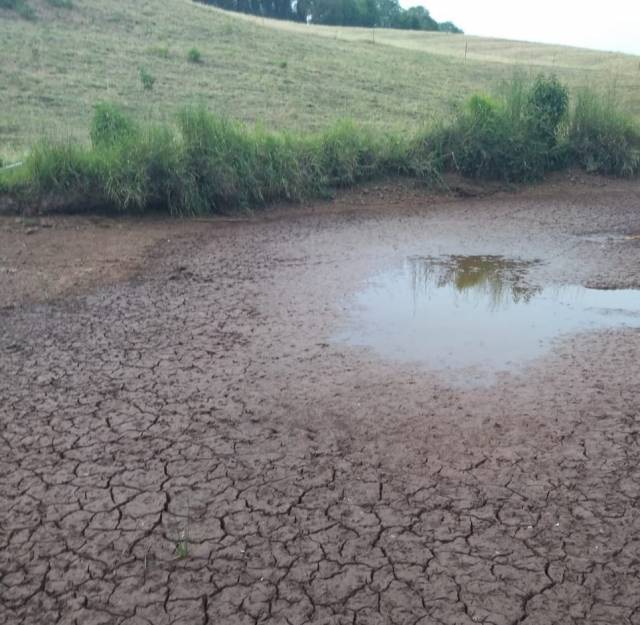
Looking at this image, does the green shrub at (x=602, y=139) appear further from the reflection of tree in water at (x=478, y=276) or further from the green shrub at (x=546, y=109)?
the reflection of tree in water at (x=478, y=276)

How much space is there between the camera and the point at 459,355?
5773 millimetres

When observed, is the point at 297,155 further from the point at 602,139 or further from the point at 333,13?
the point at 333,13

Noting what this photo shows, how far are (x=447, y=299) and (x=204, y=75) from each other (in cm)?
1450

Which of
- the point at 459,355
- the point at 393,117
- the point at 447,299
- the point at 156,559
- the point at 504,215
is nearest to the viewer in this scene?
the point at 156,559

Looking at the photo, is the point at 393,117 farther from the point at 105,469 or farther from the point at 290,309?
the point at 105,469

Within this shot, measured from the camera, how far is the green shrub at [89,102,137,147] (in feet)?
35.4

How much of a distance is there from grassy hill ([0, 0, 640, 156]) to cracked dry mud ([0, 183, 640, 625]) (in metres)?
6.62

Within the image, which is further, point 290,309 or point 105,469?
point 290,309

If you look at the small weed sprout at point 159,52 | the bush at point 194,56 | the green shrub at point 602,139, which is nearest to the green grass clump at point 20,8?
the small weed sprout at point 159,52

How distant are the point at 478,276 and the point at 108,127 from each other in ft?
20.3

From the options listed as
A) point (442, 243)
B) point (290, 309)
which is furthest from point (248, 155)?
point (290, 309)

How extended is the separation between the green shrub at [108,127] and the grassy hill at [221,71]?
0.76 meters

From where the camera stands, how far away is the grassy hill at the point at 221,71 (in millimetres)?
15714

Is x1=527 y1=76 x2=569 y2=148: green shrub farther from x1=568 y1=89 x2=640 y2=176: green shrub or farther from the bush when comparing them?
the bush
